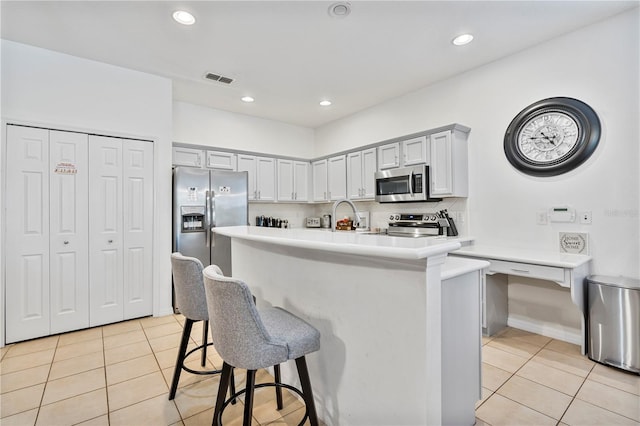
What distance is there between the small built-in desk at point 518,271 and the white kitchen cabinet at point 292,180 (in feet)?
9.80

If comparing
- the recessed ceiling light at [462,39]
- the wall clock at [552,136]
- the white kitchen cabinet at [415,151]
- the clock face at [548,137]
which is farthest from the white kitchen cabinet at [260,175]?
the clock face at [548,137]

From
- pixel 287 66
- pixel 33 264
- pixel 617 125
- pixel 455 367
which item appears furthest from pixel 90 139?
pixel 617 125

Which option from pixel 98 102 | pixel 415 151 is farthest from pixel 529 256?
pixel 98 102

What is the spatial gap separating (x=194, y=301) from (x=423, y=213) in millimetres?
3166

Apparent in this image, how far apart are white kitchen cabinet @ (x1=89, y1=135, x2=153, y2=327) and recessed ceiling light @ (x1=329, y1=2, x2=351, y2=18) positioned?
252 cm

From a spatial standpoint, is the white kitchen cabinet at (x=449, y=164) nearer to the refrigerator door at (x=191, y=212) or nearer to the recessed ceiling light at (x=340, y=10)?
the recessed ceiling light at (x=340, y=10)

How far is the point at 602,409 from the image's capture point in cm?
190

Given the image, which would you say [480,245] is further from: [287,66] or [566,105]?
[287,66]

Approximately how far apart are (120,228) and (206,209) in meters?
0.94

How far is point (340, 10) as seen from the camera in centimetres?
254

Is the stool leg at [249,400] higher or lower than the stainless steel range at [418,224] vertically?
lower

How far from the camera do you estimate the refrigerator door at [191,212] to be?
3.73 metres

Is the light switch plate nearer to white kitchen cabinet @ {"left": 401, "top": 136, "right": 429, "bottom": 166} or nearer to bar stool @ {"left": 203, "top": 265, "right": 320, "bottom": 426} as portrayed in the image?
white kitchen cabinet @ {"left": 401, "top": 136, "right": 429, "bottom": 166}

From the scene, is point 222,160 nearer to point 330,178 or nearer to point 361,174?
point 330,178
